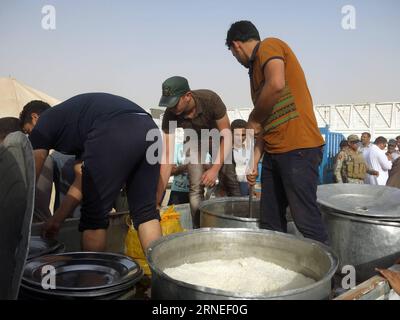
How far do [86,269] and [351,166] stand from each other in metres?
7.11

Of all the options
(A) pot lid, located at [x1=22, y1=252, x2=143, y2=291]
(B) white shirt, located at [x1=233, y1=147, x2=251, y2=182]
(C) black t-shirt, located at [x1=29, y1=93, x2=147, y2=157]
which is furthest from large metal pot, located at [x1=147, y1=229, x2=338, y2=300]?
(B) white shirt, located at [x1=233, y1=147, x2=251, y2=182]

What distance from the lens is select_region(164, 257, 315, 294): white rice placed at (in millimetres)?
1751

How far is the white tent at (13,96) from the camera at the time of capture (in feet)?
21.1

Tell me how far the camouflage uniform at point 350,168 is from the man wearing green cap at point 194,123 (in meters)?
4.98

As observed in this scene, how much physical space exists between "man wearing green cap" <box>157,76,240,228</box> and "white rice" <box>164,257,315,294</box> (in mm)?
1382

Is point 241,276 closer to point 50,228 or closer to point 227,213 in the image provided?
point 50,228

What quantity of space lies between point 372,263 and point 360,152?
21.4 ft

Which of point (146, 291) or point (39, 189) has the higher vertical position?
point (39, 189)

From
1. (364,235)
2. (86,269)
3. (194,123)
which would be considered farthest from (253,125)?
(86,269)

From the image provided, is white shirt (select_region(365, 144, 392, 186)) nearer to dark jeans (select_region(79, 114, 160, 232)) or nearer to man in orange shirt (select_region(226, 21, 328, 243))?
man in orange shirt (select_region(226, 21, 328, 243))

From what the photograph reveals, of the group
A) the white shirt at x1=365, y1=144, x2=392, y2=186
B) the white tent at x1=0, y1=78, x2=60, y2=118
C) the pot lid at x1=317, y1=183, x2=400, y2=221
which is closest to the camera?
the pot lid at x1=317, y1=183, x2=400, y2=221
